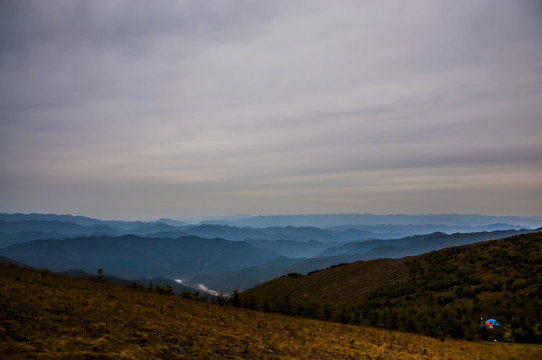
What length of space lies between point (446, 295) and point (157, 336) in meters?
32.2

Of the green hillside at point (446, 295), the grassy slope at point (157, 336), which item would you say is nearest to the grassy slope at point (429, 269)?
the green hillside at point (446, 295)

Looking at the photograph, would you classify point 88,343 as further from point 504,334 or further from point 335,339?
point 504,334

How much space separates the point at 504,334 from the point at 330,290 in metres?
36.4

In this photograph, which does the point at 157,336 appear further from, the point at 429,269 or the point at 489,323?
the point at 429,269

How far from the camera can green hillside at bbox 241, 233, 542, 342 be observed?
22484mm

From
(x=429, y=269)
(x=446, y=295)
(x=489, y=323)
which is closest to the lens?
(x=489, y=323)

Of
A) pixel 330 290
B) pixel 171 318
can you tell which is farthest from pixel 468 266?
pixel 171 318

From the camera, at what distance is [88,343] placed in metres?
9.73

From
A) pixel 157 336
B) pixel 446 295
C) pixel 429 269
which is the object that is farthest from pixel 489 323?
pixel 429 269

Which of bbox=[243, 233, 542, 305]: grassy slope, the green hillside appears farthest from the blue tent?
bbox=[243, 233, 542, 305]: grassy slope

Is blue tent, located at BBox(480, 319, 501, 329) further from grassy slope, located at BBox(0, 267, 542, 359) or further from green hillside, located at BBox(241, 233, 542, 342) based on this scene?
grassy slope, located at BBox(0, 267, 542, 359)

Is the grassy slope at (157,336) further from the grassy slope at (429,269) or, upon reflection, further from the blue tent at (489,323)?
the grassy slope at (429,269)

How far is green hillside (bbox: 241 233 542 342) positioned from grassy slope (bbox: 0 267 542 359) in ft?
8.84

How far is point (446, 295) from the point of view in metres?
32.4
